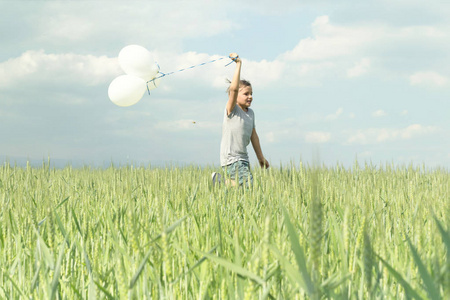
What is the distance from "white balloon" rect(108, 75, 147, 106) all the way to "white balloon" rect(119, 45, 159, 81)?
Answer: 73mm

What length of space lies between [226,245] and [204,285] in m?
0.50

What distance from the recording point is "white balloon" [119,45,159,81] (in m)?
4.32

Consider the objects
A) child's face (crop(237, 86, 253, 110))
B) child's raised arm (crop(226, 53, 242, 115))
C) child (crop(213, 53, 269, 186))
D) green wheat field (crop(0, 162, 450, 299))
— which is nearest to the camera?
green wheat field (crop(0, 162, 450, 299))

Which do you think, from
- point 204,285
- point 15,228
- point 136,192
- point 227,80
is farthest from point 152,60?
point 204,285

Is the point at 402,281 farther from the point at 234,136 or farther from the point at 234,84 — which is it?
the point at 234,136

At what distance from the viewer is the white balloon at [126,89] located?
423 cm

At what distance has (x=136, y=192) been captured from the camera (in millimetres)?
3111

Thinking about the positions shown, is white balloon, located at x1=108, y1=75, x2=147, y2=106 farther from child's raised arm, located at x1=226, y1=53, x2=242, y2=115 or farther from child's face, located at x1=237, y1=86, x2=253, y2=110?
child's face, located at x1=237, y1=86, x2=253, y2=110

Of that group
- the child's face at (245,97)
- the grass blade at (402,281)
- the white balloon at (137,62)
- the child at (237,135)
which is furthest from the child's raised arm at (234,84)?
the grass blade at (402,281)

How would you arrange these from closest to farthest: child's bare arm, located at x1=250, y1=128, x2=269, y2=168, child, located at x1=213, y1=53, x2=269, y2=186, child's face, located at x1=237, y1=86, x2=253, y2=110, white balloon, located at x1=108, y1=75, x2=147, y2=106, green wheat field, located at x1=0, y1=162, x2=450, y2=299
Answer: green wheat field, located at x1=0, y1=162, x2=450, y2=299 < white balloon, located at x1=108, y1=75, x2=147, y2=106 < child, located at x1=213, y1=53, x2=269, y2=186 < child's face, located at x1=237, y1=86, x2=253, y2=110 < child's bare arm, located at x1=250, y1=128, x2=269, y2=168

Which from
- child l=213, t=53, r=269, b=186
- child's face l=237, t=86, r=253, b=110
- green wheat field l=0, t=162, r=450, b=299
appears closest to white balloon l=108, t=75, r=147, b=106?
child l=213, t=53, r=269, b=186

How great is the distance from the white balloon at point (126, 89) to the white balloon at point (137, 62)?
0.07m

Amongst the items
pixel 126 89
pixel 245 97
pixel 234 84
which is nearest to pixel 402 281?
pixel 234 84

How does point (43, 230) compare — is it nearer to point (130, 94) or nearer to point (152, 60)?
point (130, 94)
